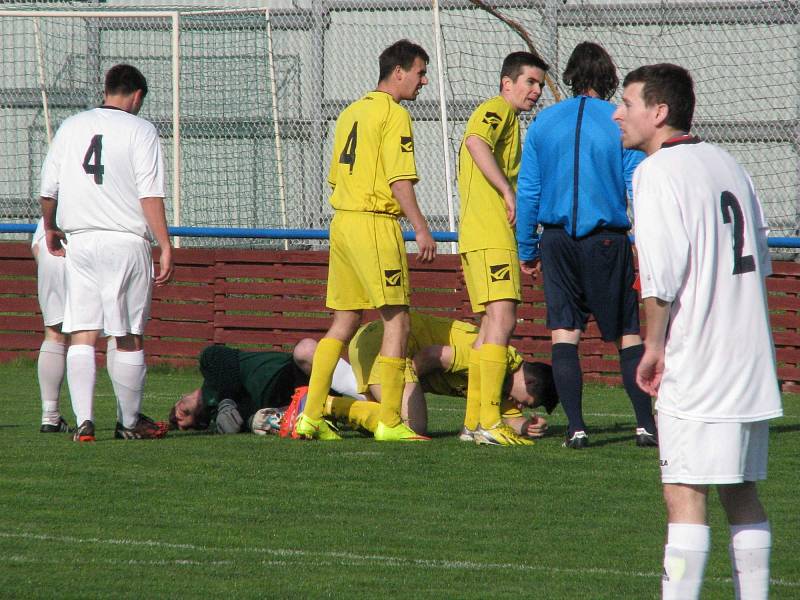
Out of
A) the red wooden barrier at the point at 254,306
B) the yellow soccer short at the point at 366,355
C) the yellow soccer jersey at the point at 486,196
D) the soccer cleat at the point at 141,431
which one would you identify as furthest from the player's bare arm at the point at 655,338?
the red wooden barrier at the point at 254,306

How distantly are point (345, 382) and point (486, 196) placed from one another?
5.32 feet

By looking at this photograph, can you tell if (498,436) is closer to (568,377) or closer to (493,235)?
(568,377)

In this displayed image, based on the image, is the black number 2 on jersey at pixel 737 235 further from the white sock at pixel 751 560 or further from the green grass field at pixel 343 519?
the green grass field at pixel 343 519

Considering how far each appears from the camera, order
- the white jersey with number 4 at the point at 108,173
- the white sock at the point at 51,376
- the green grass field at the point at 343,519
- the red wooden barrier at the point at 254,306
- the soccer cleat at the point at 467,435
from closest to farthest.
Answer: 1. the green grass field at the point at 343,519
2. the white jersey with number 4 at the point at 108,173
3. the soccer cleat at the point at 467,435
4. the white sock at the point at 51,376
5. the red wooden barrier at the point at 254,306

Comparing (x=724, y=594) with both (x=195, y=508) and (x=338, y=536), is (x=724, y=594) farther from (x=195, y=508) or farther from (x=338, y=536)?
(x=195, y=508)

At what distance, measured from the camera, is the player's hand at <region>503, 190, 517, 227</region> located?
7.82 metres

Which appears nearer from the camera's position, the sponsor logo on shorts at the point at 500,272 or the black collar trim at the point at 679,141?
the black collar trim at the point at 679,141

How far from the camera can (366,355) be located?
28.4 ft

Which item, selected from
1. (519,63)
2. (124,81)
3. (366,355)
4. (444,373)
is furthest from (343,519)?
(124,81)

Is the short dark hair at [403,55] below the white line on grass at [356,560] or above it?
above

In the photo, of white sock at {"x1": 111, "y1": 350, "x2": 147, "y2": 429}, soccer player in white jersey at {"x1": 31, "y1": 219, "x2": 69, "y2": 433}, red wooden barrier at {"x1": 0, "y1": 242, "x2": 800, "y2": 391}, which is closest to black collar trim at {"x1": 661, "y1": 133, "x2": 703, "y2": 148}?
white sock at {"x1": 111, "y1": 350, "x2": 147, "y2": 429}

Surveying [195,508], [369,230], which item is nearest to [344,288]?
[369,230]

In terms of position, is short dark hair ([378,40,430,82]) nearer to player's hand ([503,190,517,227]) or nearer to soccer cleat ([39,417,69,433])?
player's hand ([503,190,517,227])

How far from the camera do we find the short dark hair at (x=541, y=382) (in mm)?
8484
